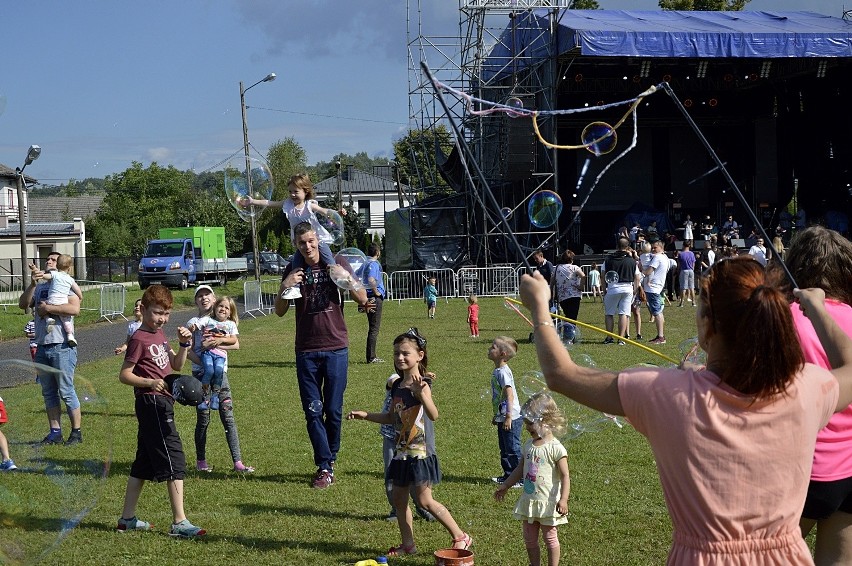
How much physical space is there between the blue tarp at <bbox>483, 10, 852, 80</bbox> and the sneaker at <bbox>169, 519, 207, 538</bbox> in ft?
71.2

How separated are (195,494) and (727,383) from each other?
18.0 feet

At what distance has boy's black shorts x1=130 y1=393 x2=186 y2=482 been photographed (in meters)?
6.05

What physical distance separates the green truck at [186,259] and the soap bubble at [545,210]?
28.1 m

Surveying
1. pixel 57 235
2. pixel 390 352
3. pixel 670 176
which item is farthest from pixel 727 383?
pixel 57 235

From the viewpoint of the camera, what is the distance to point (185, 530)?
19.9 ft

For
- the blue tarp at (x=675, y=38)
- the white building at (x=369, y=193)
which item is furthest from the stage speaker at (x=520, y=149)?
the white building at (x=369, y=193)

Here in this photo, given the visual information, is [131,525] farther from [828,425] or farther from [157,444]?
[828,425]

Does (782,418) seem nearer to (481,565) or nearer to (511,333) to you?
(481,565)

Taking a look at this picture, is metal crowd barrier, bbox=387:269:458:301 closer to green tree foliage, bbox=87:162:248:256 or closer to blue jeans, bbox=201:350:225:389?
blue jeans, bbox=201:350:225:389

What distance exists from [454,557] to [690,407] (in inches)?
114

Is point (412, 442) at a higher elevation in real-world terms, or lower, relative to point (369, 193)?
lower

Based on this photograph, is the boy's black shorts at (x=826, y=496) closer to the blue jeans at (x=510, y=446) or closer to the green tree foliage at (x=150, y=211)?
the blue jeans at (x=510, y=446)

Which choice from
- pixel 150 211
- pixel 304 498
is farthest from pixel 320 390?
pixel 150 211

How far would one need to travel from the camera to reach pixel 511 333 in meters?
19.6
